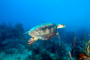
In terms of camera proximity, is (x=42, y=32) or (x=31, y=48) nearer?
(x=42, y=32)

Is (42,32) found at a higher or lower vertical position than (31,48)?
lower

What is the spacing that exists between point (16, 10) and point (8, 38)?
195933 millimetres

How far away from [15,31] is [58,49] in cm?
748

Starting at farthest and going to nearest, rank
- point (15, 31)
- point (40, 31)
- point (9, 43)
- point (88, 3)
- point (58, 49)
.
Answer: point (88, 3), point (15, 31), point (9, 43), point (58, 49), point (40, 31)

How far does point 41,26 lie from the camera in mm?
3639

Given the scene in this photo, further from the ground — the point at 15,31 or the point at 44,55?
the point at 15,31

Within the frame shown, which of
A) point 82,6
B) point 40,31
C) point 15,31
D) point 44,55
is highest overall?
point 82,6

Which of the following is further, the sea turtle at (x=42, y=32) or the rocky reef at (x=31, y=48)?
the rocky reef at (x=31, y=48)

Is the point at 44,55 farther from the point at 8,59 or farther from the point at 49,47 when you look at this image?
the point at 8,59

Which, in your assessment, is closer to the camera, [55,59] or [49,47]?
[55,59]

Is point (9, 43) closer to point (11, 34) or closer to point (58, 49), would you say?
point (11, 34)

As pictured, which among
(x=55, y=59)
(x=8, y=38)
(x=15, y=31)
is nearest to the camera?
(x=55, y=59)

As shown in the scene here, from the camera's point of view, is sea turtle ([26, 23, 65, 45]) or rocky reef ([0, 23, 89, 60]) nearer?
sea turtle ([26, 23, 65, 45])

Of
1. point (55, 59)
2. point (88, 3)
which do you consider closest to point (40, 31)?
point (55, 59)
